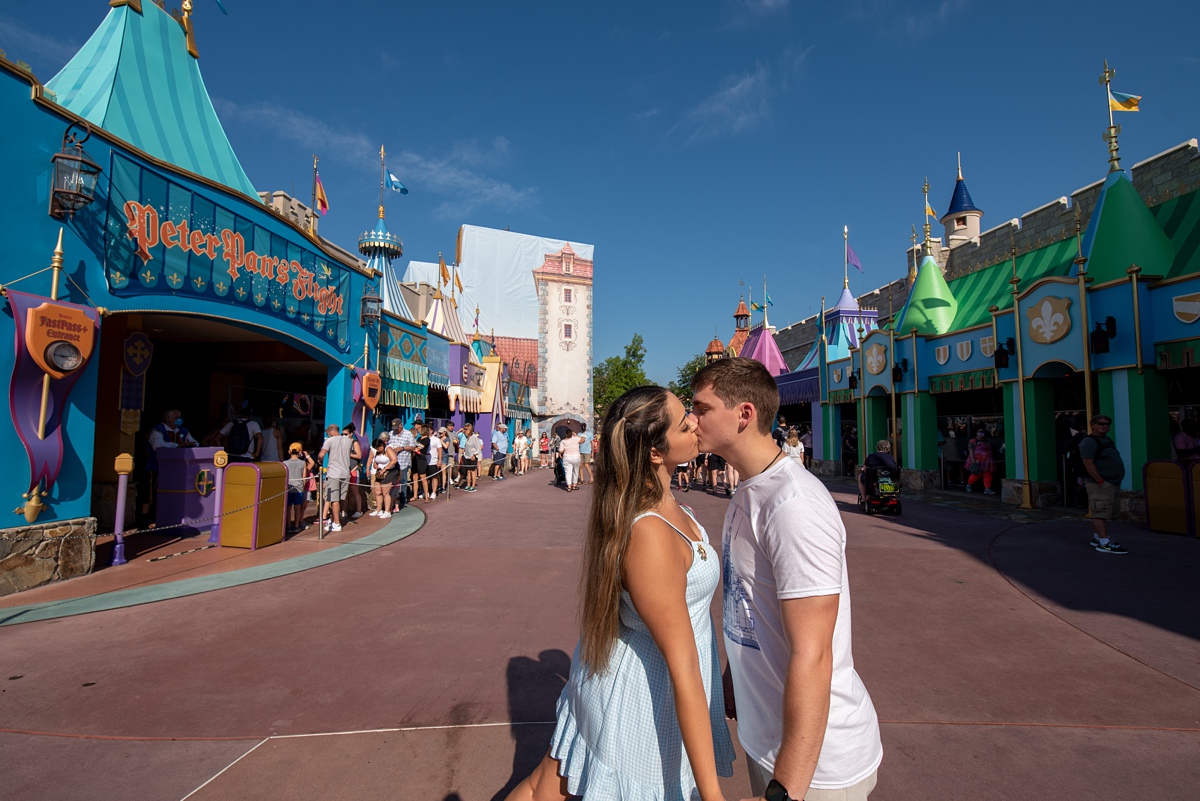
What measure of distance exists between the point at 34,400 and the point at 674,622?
720 cm

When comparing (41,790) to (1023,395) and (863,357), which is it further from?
(863,357)

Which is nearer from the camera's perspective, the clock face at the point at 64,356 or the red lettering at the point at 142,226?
the clock face at the point at 64,356

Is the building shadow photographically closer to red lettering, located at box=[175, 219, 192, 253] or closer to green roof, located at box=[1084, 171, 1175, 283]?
red lettering, located at box=[175, 219, 192, 253]

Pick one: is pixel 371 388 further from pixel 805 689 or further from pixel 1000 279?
pixel 1000 279

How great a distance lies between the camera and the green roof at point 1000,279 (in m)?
13.8

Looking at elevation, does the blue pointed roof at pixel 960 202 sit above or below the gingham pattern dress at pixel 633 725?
above

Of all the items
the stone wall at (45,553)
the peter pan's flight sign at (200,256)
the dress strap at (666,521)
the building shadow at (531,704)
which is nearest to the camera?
the dress strap at (666,521)

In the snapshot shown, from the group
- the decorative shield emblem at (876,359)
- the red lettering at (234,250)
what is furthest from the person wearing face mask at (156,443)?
Result: the decorative shield emblem at (876,359)

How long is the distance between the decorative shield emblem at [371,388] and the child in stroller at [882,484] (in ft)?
31.9

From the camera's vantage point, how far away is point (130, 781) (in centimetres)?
280

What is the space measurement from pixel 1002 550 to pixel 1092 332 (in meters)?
5.57

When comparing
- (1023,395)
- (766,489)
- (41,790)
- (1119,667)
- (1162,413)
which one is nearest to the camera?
(766,489)

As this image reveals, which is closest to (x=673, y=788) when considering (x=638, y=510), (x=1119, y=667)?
(x=638, y=510)

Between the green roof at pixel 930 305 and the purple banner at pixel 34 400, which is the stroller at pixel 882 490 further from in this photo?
the purple banner at pixel 34 400
